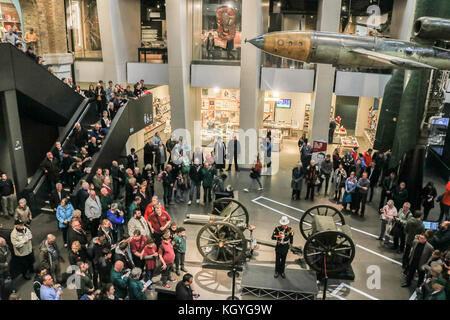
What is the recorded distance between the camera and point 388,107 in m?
16.5

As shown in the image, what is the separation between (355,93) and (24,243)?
14.7 m

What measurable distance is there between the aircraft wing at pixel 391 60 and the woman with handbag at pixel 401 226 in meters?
3.54

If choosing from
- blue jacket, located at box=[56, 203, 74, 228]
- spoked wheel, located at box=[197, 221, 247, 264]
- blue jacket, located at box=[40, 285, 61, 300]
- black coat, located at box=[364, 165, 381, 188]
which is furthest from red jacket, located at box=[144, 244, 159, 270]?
black coat, located at box=[364, 165, 381, 188]

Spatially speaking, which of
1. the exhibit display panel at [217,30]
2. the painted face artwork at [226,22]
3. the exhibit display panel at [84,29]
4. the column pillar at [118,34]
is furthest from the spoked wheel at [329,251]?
the exhibit display panel at [84,29]

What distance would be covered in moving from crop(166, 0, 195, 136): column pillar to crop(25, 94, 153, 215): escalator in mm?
1351

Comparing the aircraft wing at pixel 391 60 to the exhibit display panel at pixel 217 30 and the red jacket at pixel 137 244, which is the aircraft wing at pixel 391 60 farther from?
the exhibit display panel at pixel 217 30

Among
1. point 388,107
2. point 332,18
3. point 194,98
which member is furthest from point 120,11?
point 388,107

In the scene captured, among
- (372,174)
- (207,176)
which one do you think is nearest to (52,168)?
(207,176)

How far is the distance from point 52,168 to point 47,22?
393 inches

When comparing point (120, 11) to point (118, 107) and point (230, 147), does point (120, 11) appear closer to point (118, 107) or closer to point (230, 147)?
point (118, 107)

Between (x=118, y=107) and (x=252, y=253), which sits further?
(x=118, y=107)

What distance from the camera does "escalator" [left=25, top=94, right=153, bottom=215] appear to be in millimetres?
12438

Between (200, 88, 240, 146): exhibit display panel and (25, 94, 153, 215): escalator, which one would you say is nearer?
(25, 94, 153, 215): escalator

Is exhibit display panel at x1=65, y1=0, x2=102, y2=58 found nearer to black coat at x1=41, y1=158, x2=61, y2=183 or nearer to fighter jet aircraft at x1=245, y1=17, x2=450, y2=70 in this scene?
black coat at x1=41, y1=158, x2=61, y2=183
